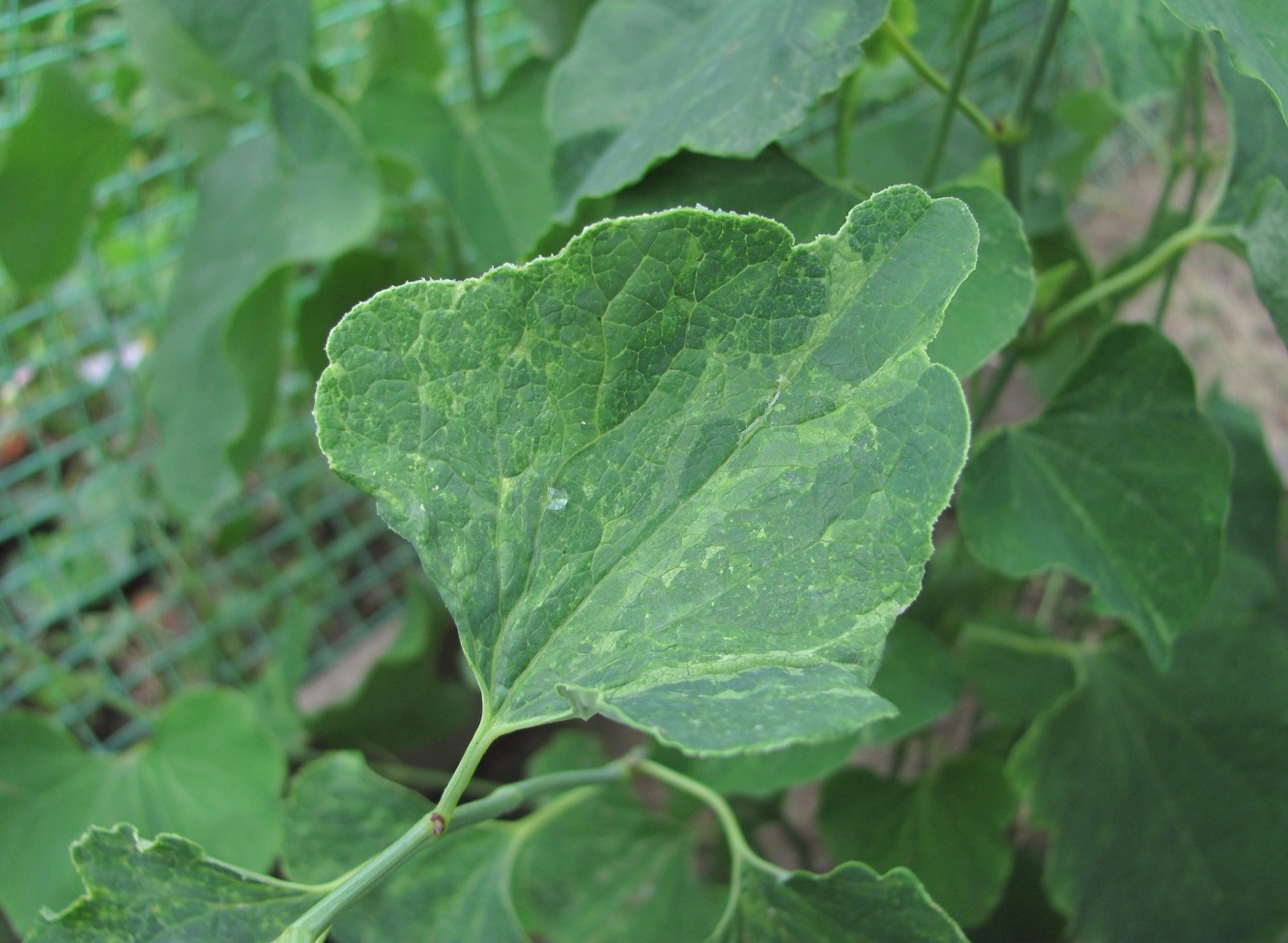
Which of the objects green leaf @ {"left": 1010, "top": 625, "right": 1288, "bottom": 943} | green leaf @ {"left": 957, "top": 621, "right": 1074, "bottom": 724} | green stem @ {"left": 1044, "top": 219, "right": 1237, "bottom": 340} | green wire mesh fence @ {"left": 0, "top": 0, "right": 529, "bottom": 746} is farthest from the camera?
green wire mesh fence @ {"left": 0, "top": 0, "right": 529, "bottom": 746}

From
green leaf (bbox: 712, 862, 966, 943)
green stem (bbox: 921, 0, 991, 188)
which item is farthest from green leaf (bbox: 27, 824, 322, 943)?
green stem (bbox: 921, 0, 991, 188)

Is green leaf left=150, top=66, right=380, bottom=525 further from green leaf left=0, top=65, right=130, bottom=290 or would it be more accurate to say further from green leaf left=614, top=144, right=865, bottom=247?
green leaf left=614, top=144, right=865, bottom=247

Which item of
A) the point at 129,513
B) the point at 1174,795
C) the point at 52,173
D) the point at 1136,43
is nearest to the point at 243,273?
the point at 52,173

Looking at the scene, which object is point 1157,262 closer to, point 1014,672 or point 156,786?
point 1014,672

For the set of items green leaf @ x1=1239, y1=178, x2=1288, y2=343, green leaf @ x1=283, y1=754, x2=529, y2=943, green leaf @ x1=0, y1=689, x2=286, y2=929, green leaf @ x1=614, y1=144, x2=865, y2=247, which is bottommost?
green leaf @ x1=0, y1=689, x2=286, y2=929

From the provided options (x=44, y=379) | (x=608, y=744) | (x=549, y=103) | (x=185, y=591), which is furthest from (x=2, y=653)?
(x=549, y=103)

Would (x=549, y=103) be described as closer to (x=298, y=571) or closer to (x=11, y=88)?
(x=11, y=88)
